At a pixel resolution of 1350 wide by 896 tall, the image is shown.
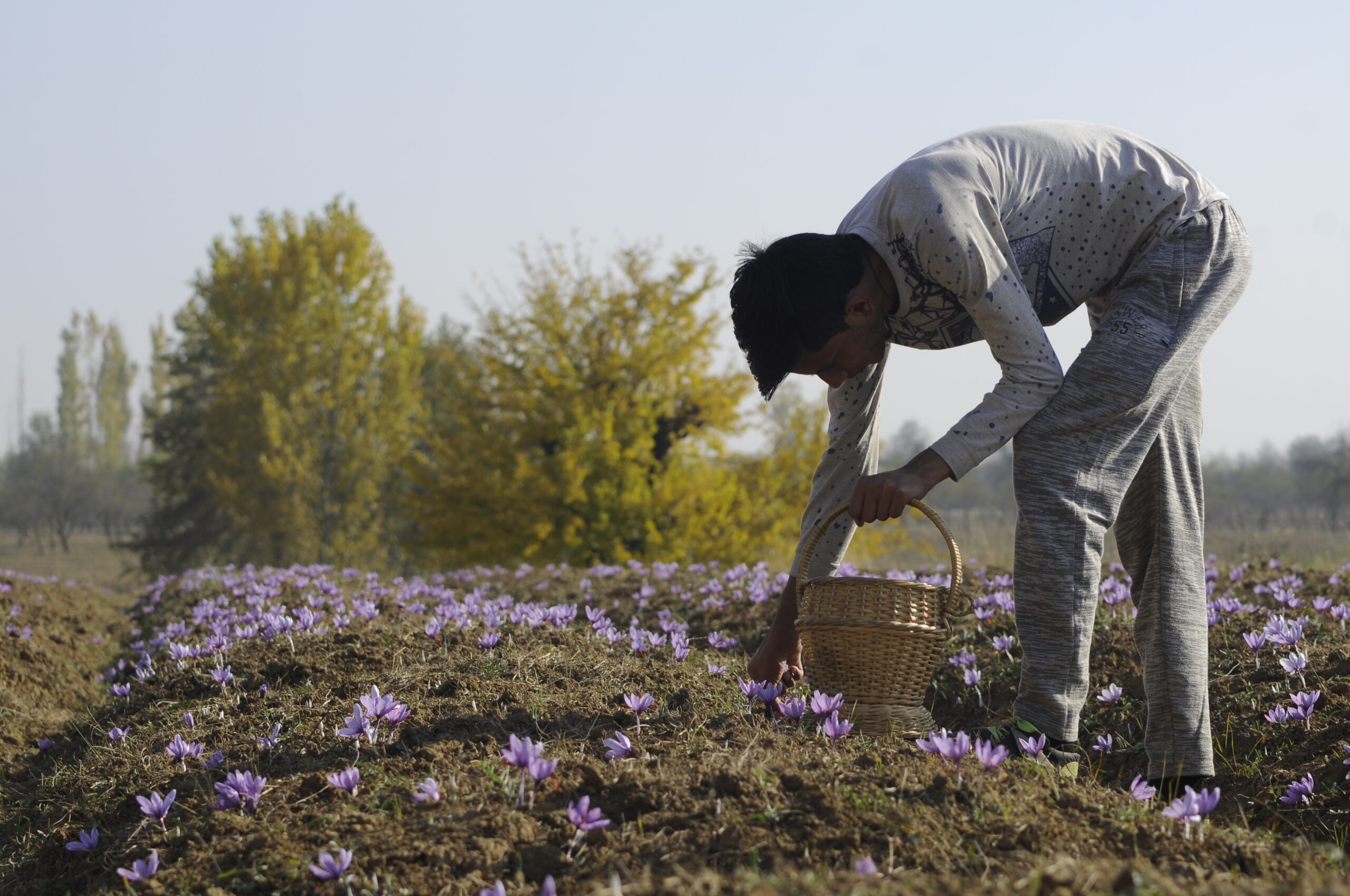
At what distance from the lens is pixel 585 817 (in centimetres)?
188

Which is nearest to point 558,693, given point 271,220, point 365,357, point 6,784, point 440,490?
point 6,784

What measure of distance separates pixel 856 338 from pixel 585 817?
1.65m

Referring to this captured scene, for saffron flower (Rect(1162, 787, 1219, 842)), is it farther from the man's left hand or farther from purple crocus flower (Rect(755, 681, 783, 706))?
purple crocus flower (Rect(755, 681, 783, 706))

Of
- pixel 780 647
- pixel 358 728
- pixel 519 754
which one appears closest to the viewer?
pixel 519 754

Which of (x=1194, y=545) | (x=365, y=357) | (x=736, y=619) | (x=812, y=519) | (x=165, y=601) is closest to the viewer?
(x=1194, y=545)

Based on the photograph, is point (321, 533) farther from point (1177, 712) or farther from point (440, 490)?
point (1177, 712)

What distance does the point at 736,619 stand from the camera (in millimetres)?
5637

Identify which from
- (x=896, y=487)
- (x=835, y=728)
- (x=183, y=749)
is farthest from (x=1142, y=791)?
(x=183, y=749)

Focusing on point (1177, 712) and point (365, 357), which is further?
point (365, 357)

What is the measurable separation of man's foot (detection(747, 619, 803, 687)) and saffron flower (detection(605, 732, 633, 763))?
0.92m

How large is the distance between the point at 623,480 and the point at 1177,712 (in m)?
11.2

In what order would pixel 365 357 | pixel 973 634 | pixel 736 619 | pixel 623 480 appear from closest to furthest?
1. pixel 973 634
2. pixel 736 619
3. pixel 623 480
4. pixel 365 357

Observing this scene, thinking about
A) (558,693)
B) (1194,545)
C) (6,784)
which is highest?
(1194,545)

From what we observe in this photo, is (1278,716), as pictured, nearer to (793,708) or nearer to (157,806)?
(793,708)
